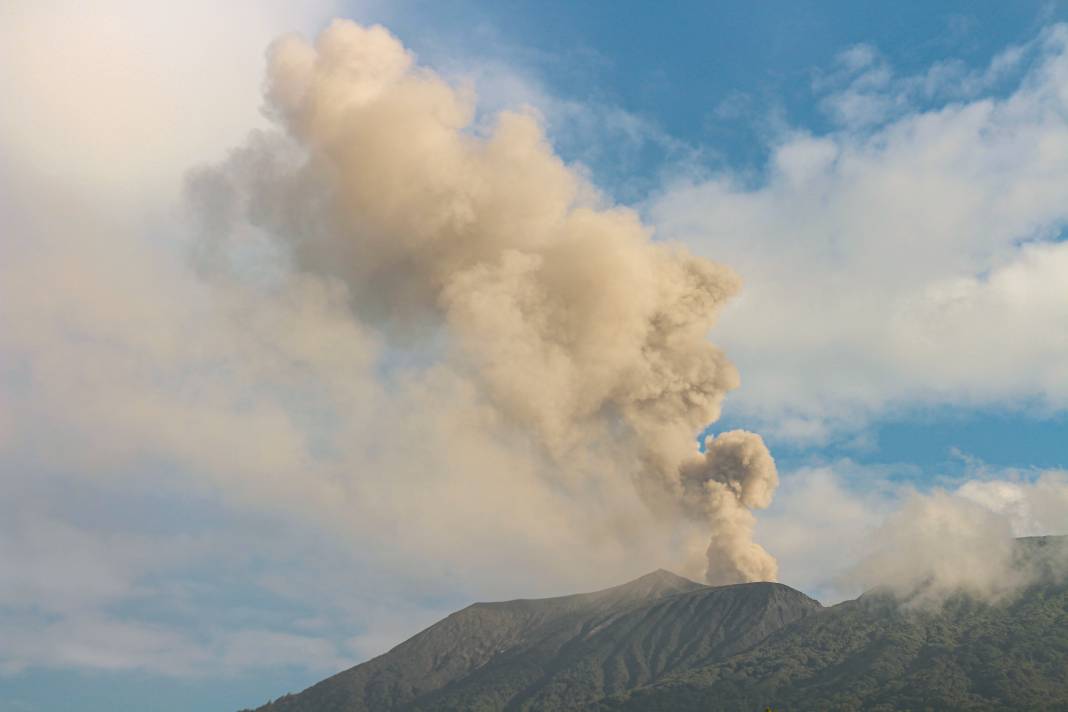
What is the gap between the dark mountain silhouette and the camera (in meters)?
128

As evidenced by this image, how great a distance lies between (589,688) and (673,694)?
15.4 m

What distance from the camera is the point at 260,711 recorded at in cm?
16662

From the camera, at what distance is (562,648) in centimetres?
16288

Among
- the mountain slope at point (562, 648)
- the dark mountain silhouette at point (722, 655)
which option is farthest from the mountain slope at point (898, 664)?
the mountain slope at point (562, 648)

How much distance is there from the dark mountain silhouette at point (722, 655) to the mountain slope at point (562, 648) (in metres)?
0.28

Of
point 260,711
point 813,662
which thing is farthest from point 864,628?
point 260,711

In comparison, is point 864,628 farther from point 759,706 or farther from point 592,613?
point 592,613

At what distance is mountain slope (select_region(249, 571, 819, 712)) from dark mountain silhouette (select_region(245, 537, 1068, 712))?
0.28m

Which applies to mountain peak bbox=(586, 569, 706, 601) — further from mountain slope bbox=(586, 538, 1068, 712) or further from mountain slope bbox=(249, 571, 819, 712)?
mountain slope bbox=(586, 538, 1068, 712)

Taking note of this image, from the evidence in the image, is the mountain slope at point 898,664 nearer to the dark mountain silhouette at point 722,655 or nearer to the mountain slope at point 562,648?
the dark mountain silhouette at point 722,655

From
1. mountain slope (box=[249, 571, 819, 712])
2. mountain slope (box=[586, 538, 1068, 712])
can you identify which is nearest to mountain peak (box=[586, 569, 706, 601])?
mountain slope (box=[249, 571, 819, 712])

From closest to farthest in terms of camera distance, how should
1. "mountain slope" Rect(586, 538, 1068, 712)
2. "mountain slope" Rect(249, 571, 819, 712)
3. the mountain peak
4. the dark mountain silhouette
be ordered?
"mountain slope" Rect(586, 538, 1068, 712) < the dark mountain silhouette < "mountain slope" Rect(249, 571, 819, 712) < the mountain peak

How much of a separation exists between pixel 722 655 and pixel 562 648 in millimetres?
26794

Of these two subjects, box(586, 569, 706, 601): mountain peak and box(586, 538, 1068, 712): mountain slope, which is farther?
box(586, 569, 706, 601): mountain peak
